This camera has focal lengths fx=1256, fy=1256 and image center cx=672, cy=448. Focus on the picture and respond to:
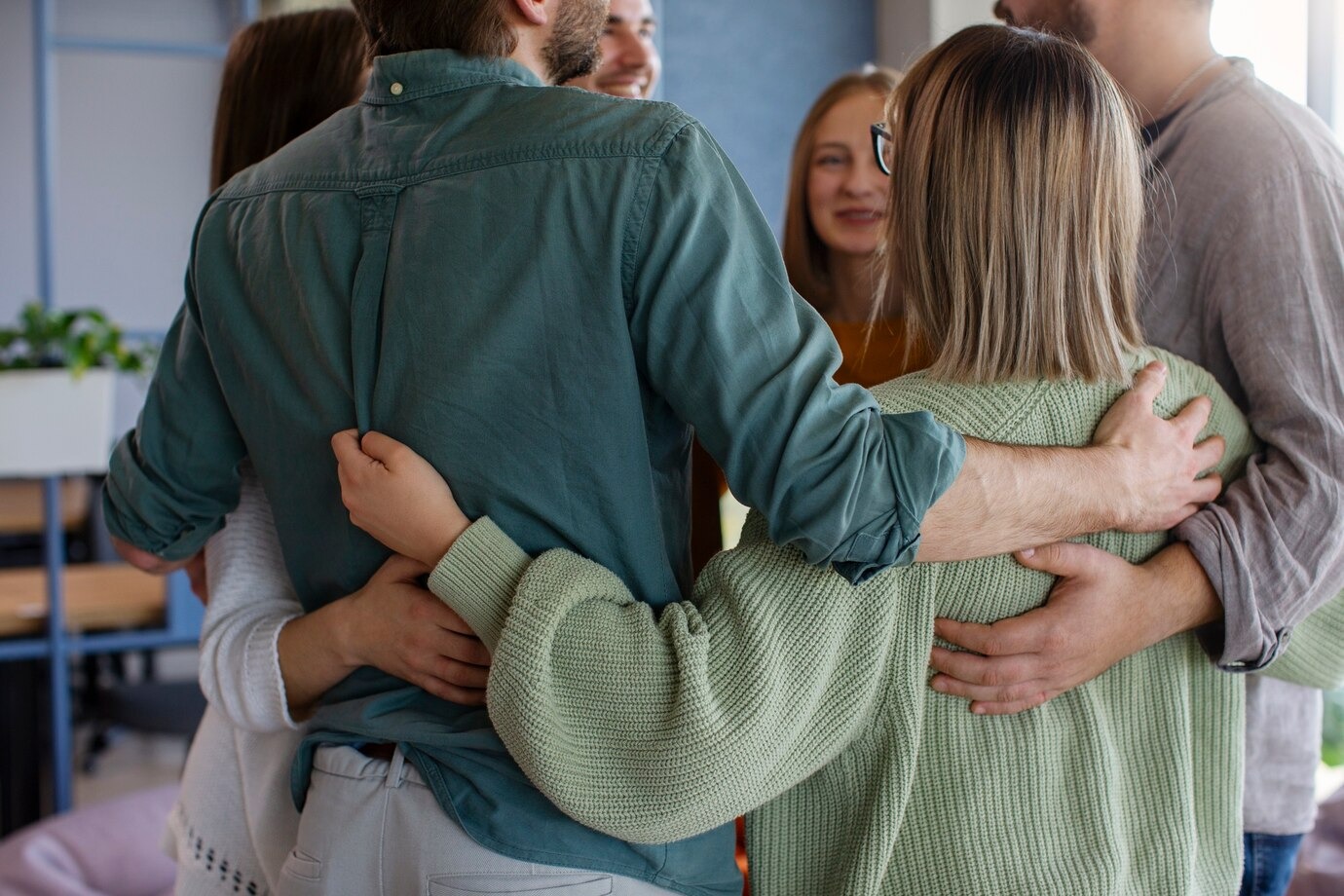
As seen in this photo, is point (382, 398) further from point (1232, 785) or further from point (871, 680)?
point (1232, 785)

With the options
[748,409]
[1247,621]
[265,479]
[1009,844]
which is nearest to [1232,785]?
[1247,621]

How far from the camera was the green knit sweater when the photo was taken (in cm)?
103

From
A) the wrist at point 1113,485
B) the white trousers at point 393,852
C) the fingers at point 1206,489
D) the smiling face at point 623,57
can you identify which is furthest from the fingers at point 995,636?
the smiling face at point 623,57

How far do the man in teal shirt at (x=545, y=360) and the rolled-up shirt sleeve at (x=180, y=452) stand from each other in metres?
0.10

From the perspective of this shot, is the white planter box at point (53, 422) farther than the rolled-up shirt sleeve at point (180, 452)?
Yes

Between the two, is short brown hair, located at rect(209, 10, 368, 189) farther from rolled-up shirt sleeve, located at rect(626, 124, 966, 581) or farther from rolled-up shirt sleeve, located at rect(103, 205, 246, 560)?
rolled-up shirt sleeve, located at rect(626, 124, 966, 581)

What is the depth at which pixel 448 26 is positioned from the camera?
1.12m

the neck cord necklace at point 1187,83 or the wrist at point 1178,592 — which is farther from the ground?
the neck cord necklace at point 1187,83

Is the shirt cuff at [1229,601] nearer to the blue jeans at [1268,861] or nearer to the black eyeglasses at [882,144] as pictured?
the blue jeans at [1268,861]

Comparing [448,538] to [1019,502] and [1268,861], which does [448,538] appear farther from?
[1268,861]

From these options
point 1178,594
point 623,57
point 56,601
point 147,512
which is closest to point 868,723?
point 1178,594

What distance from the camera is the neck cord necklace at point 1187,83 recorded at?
1588 mm

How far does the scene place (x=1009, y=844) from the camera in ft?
3.82

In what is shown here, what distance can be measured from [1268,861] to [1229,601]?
477 mm
